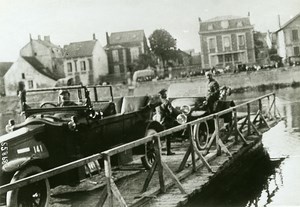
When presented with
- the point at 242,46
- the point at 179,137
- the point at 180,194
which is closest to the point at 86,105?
the point at 180,194

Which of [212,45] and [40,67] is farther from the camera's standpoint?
[40,67]

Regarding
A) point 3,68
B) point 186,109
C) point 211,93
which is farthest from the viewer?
point 3,68

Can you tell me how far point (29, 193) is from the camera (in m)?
5.40

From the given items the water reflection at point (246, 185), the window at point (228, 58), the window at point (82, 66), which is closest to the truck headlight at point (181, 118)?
the water reflection at point (246, 185)

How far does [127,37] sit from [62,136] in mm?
50058

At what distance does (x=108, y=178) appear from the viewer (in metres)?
4.71

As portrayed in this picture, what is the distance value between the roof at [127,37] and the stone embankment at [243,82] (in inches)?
476

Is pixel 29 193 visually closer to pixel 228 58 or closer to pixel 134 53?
pixel 228 58

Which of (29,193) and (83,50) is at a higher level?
(83,50)

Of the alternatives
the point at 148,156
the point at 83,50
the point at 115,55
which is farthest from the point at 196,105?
the point at 115,55

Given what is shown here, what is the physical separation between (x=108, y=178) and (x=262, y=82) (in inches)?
1329

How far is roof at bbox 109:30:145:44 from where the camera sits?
54.2 metres

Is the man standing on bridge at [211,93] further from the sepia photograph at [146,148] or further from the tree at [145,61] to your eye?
the tree at [145,61]

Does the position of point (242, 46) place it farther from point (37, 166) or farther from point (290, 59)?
point (37, 166)
